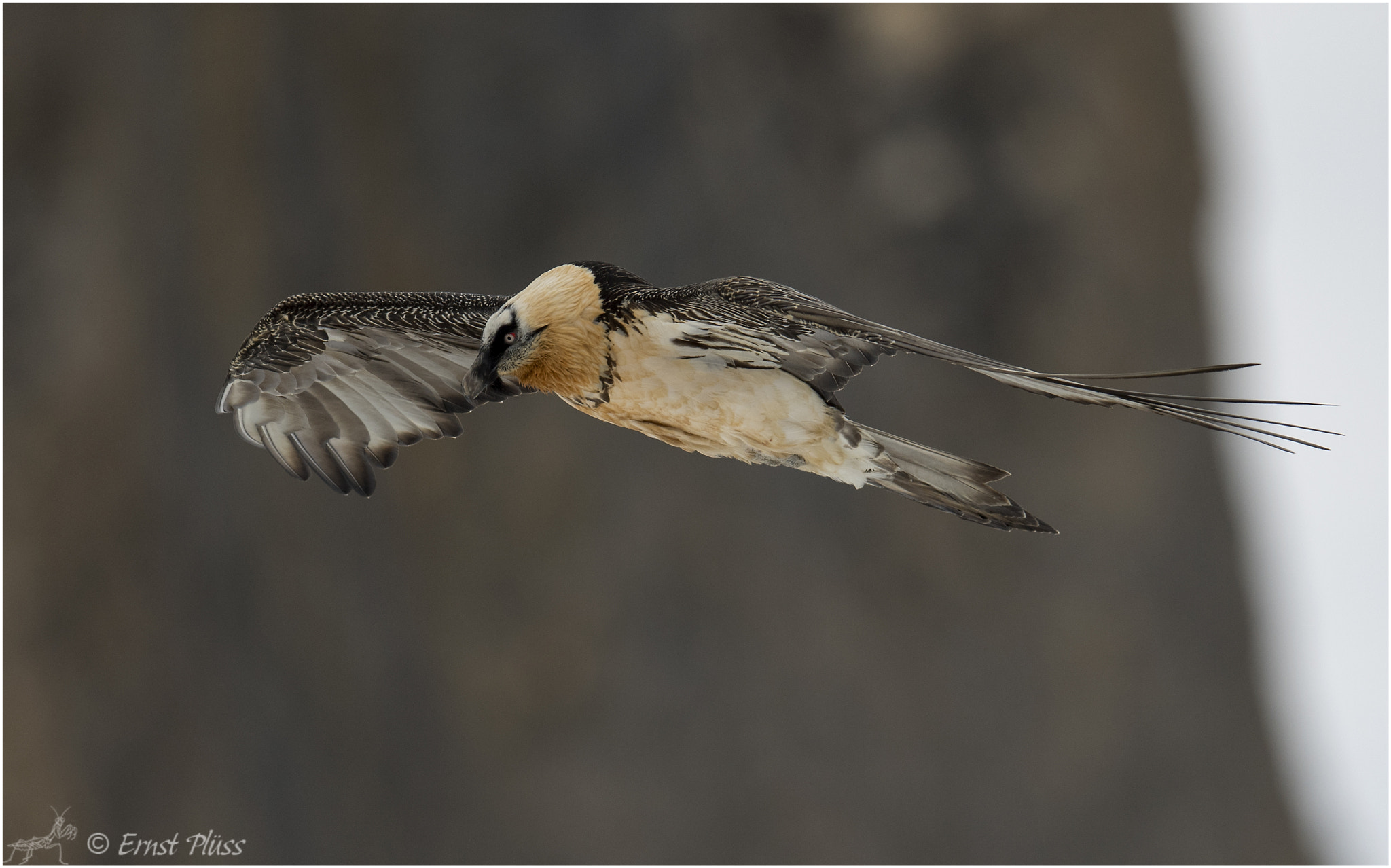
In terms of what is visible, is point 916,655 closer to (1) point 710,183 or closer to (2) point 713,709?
(2) point 713,709

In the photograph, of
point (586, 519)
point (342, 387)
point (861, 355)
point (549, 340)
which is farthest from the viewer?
point (586, 519)

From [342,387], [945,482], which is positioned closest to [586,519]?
[342,387]

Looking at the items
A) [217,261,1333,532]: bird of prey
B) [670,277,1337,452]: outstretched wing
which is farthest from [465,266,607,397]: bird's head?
[670,277,1337,452]: outstretched wing

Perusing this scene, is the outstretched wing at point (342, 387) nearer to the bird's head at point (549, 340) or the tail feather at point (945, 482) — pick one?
the bird's head at point (549, 340)

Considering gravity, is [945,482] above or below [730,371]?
below

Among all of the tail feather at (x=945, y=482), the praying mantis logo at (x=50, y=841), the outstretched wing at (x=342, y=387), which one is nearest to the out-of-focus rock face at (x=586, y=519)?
the praying mantis logo at (x=50, y=841)

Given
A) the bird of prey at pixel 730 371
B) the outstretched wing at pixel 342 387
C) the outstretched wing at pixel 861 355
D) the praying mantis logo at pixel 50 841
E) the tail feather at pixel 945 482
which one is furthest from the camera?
the praying mantis logo at pixel 50 841

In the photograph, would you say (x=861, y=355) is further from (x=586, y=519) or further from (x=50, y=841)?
(x=50, y=841)
